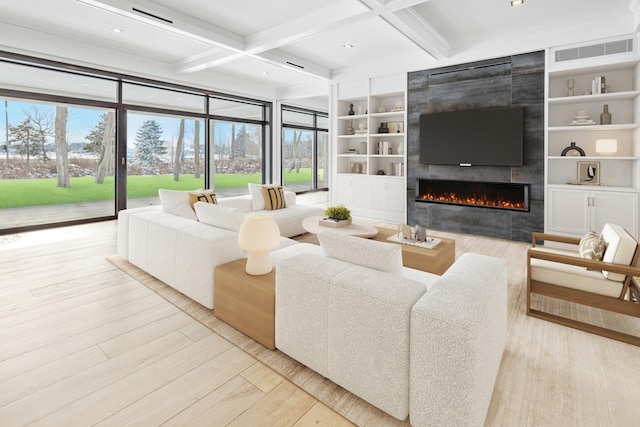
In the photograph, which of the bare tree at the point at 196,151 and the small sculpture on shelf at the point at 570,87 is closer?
the small sculpture on shelf at the point at 570,87

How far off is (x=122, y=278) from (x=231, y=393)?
222 centimetres

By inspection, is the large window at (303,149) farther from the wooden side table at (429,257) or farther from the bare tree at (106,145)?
the wooden side table at (429,257)

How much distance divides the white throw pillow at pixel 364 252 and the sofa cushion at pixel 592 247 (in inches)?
69.7

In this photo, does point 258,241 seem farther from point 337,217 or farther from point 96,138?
point 96,138

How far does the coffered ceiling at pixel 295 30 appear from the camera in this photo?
4035 millimetres

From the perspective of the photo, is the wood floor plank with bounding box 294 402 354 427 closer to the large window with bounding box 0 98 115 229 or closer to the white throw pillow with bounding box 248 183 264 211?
the white throw pillow with bounding box 248 183 264 211

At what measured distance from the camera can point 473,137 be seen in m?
5.33

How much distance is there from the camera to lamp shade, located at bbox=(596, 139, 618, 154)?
4445 millimetres

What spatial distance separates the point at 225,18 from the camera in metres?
4.45

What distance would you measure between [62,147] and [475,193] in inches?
266

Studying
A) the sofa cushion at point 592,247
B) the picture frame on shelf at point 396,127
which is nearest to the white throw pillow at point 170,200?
the sofa cushion at point 592,247

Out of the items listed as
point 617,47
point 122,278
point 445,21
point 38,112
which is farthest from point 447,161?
point 38,112

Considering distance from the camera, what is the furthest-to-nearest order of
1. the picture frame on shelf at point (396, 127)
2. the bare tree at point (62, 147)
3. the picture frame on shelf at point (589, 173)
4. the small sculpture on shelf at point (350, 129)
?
1. the small sculpture on shelf at point (350, 129)
2. the picture frame on shelf at point (396, 127)
3. the bare tree at point (62, 147)
4. the picture frame on shelf at point (589, 173)

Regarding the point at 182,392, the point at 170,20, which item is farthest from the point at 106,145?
the point at 182,392
